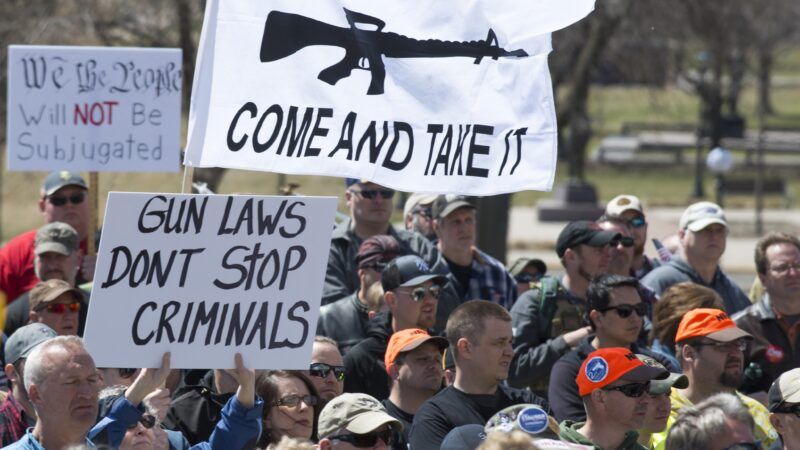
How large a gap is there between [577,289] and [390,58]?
7.60 ft

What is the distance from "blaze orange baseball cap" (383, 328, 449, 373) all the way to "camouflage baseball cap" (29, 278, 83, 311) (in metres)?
1.57

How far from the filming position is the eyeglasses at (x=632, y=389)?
5.75 meters

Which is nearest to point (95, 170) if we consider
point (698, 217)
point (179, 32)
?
point (698, 217)

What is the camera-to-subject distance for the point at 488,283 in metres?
8.27

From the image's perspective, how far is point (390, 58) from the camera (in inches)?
227

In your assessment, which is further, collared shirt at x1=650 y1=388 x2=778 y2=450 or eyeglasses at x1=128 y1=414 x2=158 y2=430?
collared shirt at x1=650 y1=388 x2=778 y2=450

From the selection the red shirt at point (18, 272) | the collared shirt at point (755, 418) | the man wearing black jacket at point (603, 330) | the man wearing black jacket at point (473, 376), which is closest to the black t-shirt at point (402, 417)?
the man wearing black jacket at point (473, 376)

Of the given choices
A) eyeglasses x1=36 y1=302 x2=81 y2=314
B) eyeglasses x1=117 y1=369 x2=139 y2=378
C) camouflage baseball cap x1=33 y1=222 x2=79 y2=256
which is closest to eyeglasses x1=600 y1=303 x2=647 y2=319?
eyeglasses x1=117 y1=369 x2=139 y2=378

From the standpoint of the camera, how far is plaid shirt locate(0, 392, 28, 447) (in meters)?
5.39

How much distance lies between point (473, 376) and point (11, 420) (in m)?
1.91

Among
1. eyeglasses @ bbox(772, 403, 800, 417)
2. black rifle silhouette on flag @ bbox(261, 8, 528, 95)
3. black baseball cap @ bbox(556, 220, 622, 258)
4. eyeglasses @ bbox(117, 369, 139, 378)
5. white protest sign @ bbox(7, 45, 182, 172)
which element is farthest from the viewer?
white protest sign @ bbox(7, 45, 182, 172)

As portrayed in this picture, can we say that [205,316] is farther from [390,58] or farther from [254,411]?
[390,58]

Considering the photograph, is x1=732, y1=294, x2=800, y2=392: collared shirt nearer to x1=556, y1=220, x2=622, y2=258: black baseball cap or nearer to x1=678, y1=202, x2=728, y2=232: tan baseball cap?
x1=678, y1=202, x2=728, y2=232: tan baseball cap

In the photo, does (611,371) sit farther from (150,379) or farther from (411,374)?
(150,379)
